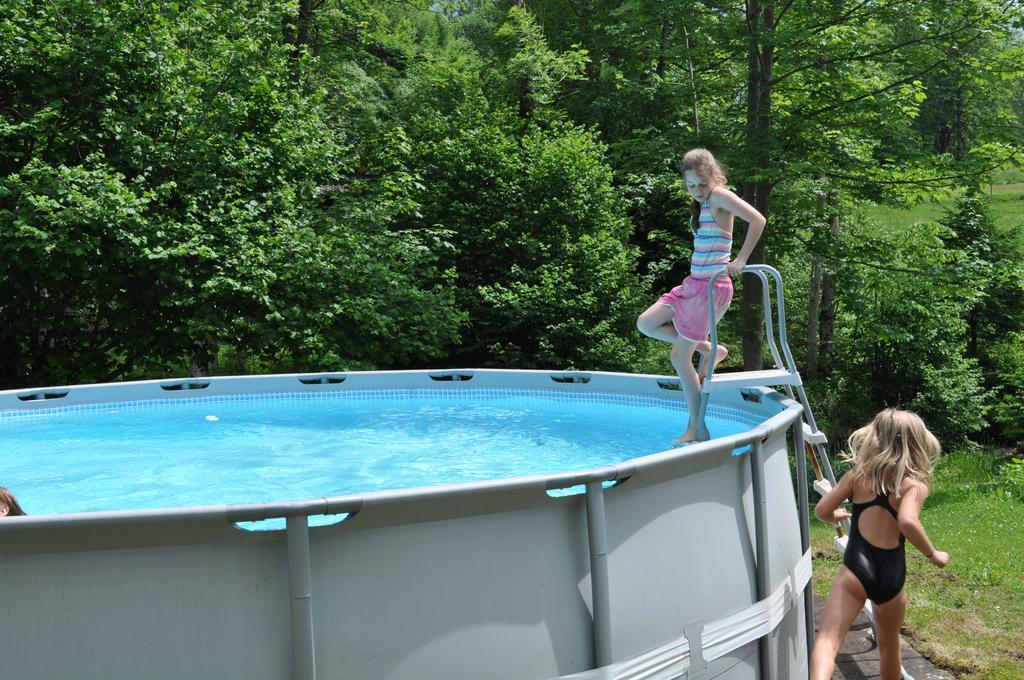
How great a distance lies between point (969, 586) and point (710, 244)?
3.83 m

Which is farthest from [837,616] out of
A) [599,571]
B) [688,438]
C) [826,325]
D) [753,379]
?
[826,325]

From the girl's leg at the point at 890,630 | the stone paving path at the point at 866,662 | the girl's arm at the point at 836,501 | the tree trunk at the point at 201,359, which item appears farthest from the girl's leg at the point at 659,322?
the tree trunk at the point at 201,359

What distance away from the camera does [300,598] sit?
9.12ft

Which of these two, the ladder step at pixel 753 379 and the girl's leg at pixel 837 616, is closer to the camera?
the girl's leg at pixel 837 616

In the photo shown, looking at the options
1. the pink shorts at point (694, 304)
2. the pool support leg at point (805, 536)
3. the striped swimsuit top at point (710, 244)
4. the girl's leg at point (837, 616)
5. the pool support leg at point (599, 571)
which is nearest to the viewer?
the pool support leg at point (599, 571)

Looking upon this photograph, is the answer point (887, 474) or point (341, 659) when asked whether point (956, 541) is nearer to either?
point (887, 474)

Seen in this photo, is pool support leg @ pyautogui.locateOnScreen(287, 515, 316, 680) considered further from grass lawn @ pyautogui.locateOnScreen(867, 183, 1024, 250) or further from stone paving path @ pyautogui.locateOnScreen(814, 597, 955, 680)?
grass lawn @ pyautogui.locateOnScreen(867, 183, 1024, 250)

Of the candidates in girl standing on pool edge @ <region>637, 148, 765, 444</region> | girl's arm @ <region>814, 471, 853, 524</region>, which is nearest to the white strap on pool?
girl's arm @ <region>814, 471, 853, 524</region>

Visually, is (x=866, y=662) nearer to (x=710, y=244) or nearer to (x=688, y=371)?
(x=688, y=371)

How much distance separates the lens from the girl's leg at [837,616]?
374 cm

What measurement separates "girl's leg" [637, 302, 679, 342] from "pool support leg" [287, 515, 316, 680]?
334 centimetres

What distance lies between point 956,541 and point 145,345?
34.7 feet

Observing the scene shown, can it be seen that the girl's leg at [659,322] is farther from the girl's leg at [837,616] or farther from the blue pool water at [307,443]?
the girl's leg at [837,616]

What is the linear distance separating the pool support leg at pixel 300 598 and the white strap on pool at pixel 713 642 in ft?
2.96
